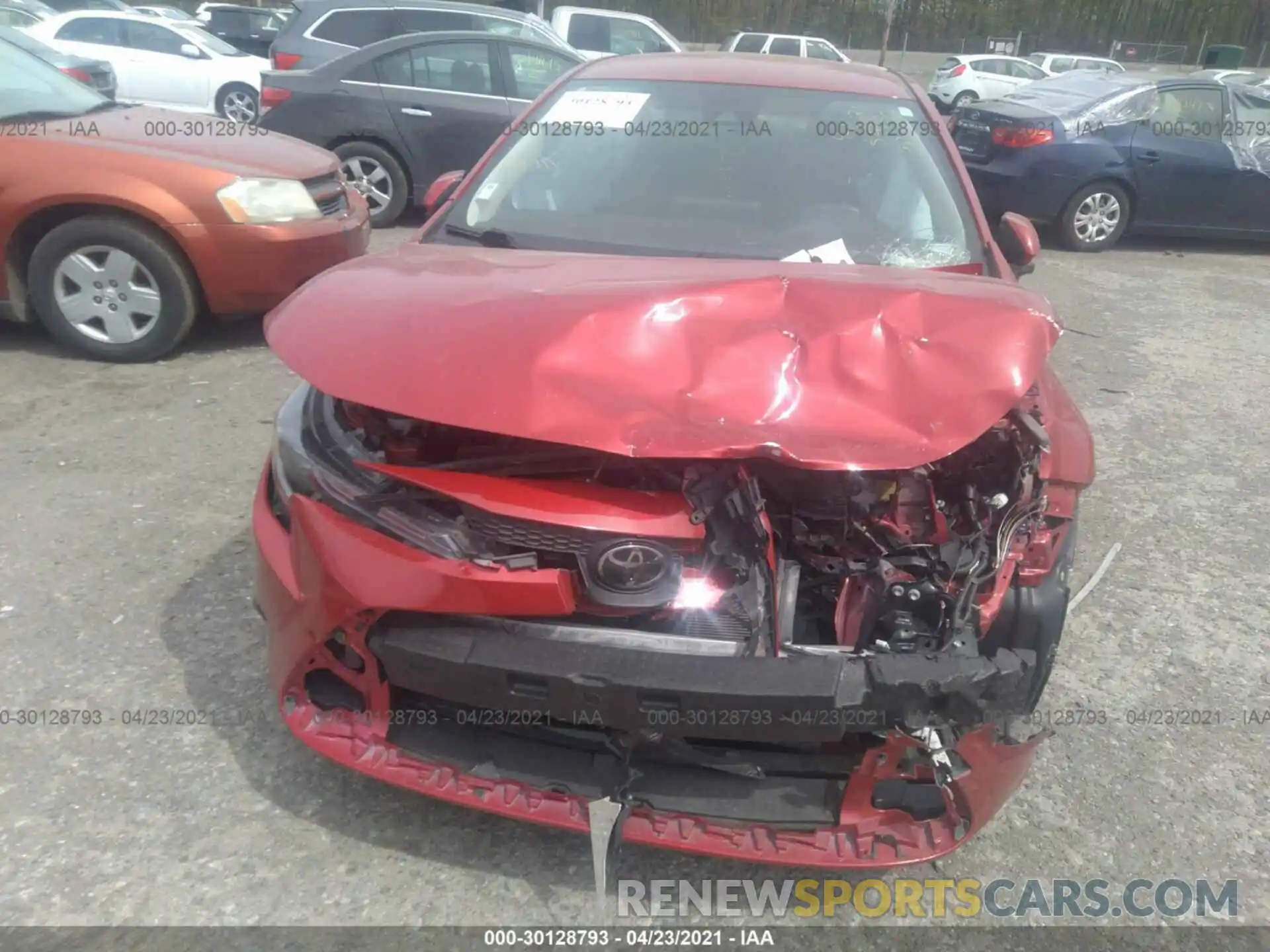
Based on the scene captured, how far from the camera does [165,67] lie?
1183 centimetres

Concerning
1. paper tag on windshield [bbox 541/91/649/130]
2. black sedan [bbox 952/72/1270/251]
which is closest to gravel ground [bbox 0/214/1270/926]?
paper tag on windshield [bbox 541/91/649/130]

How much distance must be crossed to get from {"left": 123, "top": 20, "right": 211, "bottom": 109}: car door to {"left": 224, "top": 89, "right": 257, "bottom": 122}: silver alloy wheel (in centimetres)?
24

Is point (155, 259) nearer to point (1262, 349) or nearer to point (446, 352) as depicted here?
point (446, 352)

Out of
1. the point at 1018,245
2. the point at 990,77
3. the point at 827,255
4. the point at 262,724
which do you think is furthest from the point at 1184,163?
the point at 990,77

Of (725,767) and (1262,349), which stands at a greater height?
(725,767)

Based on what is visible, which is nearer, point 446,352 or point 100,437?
point 446,352

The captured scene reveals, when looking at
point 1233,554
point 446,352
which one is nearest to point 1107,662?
point 1233,554

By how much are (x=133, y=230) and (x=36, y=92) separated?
48.1 inches

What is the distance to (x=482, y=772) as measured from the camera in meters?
2.02

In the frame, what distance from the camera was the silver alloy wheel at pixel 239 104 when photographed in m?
12.1

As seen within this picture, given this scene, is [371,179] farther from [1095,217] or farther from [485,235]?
[1095,217]

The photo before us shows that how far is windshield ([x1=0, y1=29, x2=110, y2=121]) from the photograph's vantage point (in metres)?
4.98

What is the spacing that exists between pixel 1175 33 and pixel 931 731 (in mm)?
41259

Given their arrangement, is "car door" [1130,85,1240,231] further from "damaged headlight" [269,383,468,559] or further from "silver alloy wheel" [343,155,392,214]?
"damaged headlight" [269,383,468,559]
